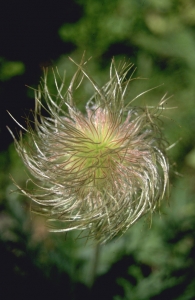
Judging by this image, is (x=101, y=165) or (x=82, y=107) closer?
(x=101, y=165)

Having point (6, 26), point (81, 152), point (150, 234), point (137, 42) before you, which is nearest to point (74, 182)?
point (81, 152)

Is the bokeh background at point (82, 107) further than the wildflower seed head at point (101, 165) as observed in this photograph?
Yes

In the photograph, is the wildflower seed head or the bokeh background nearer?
the wildflower seed head

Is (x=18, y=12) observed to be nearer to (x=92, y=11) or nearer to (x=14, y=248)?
(x=92, y=11)

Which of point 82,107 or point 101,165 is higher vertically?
point 82,107
